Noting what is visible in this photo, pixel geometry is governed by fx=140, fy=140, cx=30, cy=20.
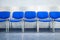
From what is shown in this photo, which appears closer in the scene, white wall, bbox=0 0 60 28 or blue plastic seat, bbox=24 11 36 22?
blue plastic seat, bbox=24 11 36 22

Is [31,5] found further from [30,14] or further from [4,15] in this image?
[4,15]

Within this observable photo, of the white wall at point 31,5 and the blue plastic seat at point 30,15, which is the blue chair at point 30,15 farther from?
the white wall at point 31,5

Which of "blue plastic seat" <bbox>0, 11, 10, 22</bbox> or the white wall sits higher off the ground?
the white wall

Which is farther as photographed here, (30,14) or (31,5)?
(31,5)

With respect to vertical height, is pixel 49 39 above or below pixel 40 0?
below

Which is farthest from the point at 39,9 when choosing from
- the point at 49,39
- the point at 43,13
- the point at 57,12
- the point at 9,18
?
the point at 49,39

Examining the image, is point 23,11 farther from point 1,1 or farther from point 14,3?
point 1,1

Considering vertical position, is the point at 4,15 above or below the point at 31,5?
below

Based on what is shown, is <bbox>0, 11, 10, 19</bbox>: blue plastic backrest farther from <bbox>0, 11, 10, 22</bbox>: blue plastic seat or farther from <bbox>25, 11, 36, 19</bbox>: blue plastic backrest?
<bbox>25, 11, 36, 19</bbox>: blue plastic backrest

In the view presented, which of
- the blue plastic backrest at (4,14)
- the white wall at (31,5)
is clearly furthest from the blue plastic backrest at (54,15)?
the blue plastic backrest at (4,14)

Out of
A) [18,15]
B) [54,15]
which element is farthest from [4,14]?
[54,15]

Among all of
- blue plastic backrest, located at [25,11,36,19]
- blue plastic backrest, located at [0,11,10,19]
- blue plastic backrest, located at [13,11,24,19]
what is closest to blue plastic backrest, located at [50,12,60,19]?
blue plastic backrest, located at [25,11,36,19]

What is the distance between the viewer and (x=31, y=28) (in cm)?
680

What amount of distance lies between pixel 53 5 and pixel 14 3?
1.88 meters
